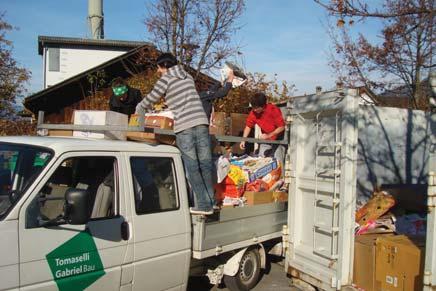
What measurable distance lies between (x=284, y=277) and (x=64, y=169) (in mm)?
3967

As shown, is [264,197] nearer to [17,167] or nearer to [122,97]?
[122,97]

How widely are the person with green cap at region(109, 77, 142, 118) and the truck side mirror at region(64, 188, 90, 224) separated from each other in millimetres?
3188

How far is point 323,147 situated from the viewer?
17.0ft

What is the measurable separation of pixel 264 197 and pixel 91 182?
7.88ft

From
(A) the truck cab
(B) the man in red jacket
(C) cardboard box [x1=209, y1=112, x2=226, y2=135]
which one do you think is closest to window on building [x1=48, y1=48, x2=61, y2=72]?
(B) the man in red jacket

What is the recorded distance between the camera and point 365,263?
4680 millimetres

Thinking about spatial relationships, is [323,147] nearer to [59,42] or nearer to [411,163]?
[411,163]

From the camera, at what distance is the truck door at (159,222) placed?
163 inches

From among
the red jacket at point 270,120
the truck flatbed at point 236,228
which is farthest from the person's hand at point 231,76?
the truck flatbed at point 236,228

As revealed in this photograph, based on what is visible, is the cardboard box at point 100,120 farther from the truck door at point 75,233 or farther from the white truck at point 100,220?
the truck door at point 75,233

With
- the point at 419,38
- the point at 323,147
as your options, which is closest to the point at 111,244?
the point at 323,147

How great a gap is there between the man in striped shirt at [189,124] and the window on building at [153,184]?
0.26 m

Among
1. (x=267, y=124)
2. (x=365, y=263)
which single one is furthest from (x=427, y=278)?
(x=267, y=124)

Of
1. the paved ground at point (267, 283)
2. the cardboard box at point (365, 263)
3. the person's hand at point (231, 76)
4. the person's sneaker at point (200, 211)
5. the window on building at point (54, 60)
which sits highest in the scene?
the window on building at point (54, 60)
